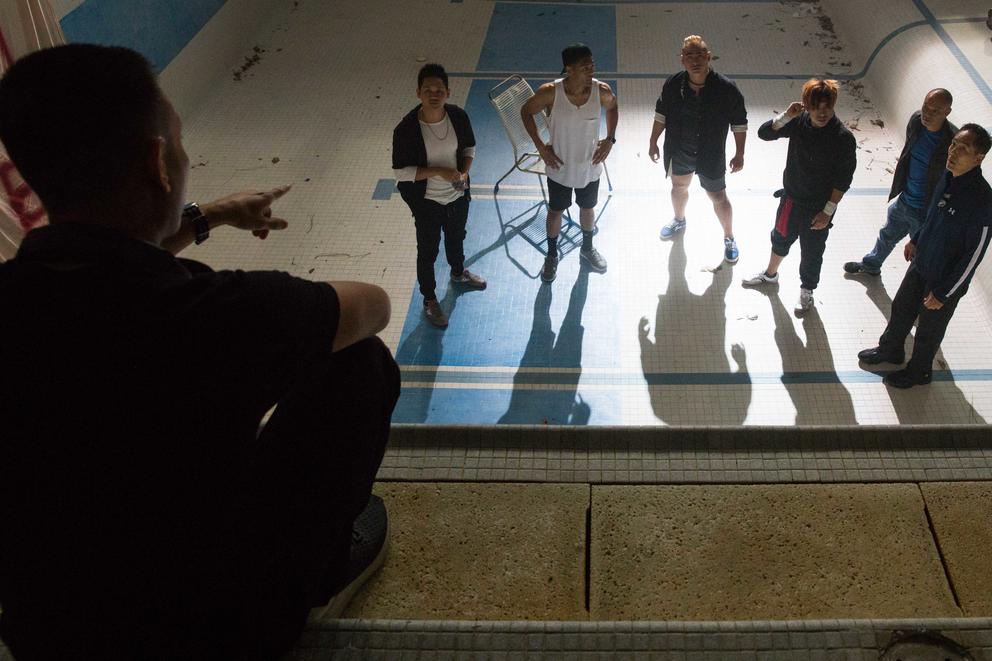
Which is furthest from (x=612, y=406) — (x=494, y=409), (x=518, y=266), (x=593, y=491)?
(x=593, y=491)

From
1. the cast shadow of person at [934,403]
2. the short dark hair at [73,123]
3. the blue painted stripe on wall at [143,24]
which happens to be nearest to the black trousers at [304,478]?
the short dark hair at [73,123]

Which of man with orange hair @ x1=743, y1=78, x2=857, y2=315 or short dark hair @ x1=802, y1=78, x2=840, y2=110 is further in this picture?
man with orange hair @ x1=743, y1=78, x2=857, y2=315

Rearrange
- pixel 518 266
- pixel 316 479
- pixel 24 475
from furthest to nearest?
pixel 518 266, pixel 316 479, pixel 24 475

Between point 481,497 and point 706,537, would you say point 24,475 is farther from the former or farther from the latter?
point 706,537

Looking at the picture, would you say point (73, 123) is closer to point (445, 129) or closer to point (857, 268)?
point (445, 129)

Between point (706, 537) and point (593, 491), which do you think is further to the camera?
point (593, 491)

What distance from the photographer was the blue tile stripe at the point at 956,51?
247 inches

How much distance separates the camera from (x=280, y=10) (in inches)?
368

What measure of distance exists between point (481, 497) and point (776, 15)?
842 cm

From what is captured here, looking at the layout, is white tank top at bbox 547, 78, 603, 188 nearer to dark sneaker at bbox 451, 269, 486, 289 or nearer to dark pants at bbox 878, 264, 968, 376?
dark sneaker at bbox 451, 269, 486, 289

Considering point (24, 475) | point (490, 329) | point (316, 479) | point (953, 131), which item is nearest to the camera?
point (24, 475)

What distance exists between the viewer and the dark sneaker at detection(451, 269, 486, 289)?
5.43 m

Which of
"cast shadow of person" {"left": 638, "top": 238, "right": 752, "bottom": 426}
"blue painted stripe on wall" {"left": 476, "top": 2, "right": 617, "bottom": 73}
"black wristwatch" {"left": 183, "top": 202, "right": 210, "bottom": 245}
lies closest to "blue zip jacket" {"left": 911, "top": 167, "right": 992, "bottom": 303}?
"cast shadow of person" {"left": 638, "top": 238, "right": 752, "bottom": 426}

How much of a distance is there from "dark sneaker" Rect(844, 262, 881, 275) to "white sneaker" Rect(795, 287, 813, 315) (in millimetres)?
525
